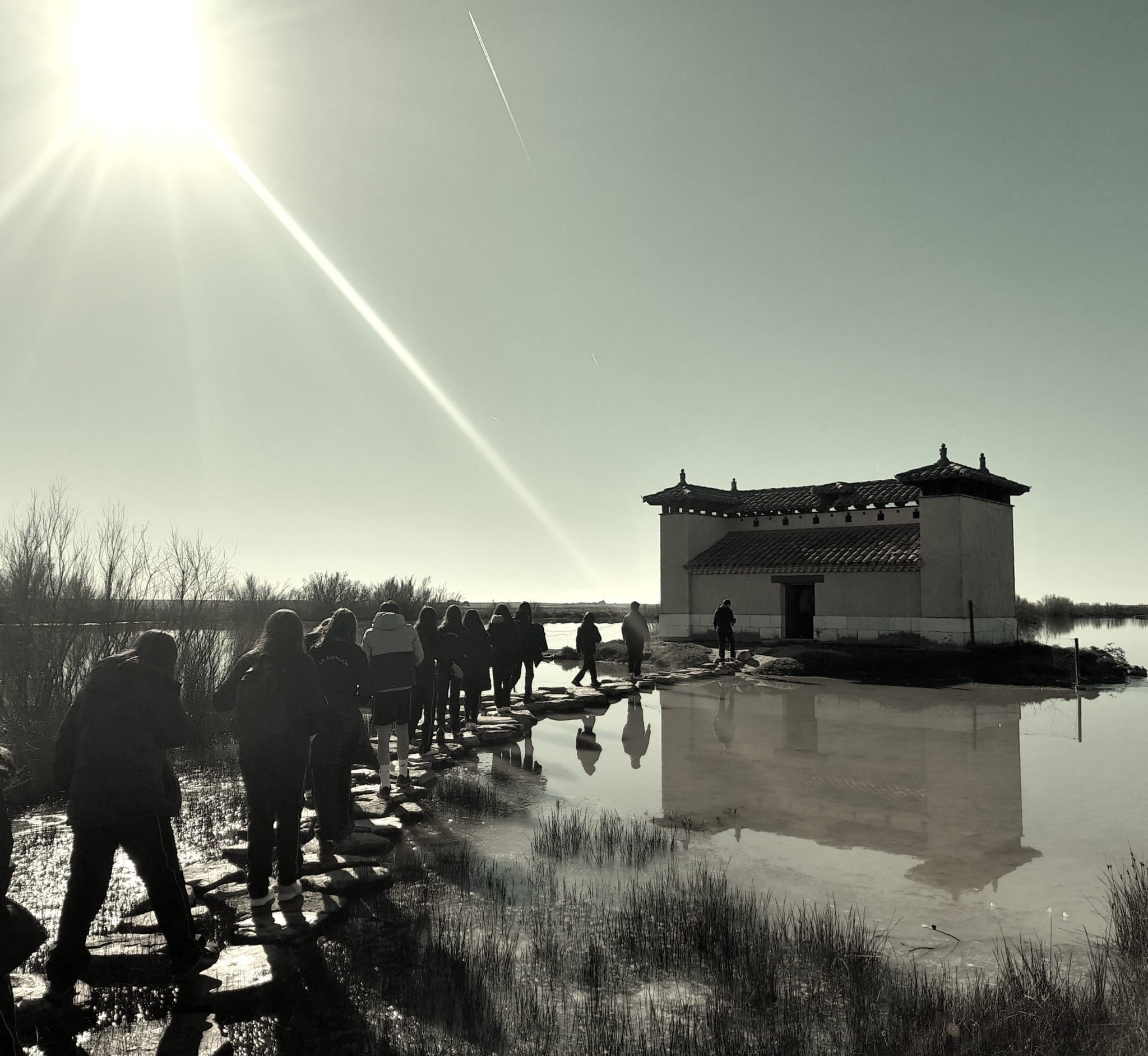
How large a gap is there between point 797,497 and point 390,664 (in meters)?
22.9

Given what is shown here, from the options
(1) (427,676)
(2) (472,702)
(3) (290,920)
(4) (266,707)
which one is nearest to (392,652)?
(1) (427,676)

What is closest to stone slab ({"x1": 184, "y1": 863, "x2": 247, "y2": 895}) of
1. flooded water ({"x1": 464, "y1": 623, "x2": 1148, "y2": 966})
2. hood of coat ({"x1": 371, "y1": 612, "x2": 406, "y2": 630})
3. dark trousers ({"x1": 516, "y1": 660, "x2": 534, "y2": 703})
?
flooded water ({"x1": 464, "y1": 623, "x2": 1148, "y2": 966})

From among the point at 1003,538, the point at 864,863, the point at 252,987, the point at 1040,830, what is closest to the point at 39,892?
the point at 252,987

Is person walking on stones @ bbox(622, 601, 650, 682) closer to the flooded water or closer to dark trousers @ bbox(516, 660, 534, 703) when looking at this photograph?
the flooded water

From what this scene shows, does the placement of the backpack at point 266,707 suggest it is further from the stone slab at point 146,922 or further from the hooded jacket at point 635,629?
the hooded jacket at point 635,629

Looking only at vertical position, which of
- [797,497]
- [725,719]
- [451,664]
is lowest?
[725,719]

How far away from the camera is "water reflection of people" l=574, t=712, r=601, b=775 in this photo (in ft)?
36.2

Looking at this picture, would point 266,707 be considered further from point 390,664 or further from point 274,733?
point 390,664

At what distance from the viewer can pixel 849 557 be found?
25.0 m

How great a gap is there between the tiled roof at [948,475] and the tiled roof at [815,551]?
6.31 feet

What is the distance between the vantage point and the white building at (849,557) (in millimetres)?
23094

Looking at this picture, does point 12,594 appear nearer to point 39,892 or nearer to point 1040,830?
point 39,892

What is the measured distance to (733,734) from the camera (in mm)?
12984

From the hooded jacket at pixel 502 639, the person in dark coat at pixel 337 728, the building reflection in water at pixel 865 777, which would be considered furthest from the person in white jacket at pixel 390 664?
the hooded jacket at pixel 502 639
